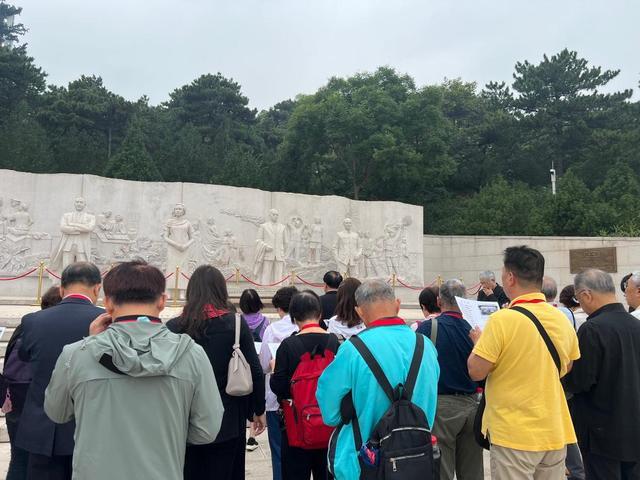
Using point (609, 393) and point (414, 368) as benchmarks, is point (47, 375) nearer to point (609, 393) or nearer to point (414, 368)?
point (414, 368)

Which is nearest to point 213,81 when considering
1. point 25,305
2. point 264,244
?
point 264,244

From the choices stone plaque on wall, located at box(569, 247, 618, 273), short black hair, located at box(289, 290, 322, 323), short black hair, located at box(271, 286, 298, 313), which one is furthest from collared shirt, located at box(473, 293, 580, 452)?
stone plaque on wall, located at box(569, 247, 618, 273)

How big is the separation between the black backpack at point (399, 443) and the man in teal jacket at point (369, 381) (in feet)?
0.11

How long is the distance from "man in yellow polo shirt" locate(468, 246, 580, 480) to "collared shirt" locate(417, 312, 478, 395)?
1.50 feet

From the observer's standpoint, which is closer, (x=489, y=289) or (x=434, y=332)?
(x=434, y=332)

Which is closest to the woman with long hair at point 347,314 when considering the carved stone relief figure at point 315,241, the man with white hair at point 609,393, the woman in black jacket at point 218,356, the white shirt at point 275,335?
the white shirt at point 275,335

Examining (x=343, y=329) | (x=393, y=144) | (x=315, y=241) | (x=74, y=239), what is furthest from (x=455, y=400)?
(x=393, y=144)

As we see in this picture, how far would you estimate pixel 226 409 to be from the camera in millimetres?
2658

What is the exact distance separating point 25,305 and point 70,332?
10.4 meters

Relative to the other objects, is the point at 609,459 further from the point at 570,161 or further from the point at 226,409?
the point at 570,161

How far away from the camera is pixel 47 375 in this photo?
2.43 meters

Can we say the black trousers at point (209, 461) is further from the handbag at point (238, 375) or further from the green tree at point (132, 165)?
the green tree at point (132, 165)

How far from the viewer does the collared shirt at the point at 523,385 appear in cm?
240

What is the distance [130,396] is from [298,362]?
1202mm
